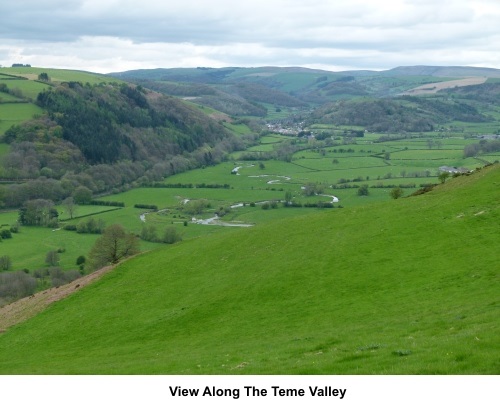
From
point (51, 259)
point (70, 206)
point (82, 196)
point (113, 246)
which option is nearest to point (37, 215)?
point (70, 206)

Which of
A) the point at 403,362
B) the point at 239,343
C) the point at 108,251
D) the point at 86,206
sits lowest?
the point at 86,206

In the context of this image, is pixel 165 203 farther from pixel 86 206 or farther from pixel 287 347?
pixel 287 347

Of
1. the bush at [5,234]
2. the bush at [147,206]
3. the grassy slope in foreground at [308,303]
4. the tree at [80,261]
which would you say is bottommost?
the bush at [5,234]

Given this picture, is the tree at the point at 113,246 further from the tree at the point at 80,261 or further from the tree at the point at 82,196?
the tree at the point at 82,196

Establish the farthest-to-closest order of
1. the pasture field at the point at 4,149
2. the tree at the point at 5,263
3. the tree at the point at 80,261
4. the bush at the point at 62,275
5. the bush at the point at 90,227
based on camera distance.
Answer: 1. the pasture field at the point at 4,149
2. the bush at the point at 90,227
3. the tree at the point at 5,263
4. the tree at the point at 80,261
5. the bush at the point at 62,275

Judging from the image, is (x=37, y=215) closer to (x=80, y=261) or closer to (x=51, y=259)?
(x=51, y=259)

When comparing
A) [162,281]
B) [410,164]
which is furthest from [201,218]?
[162,281]

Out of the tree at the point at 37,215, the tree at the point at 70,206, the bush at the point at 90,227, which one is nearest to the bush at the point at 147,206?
the tree at the point at 70,206
